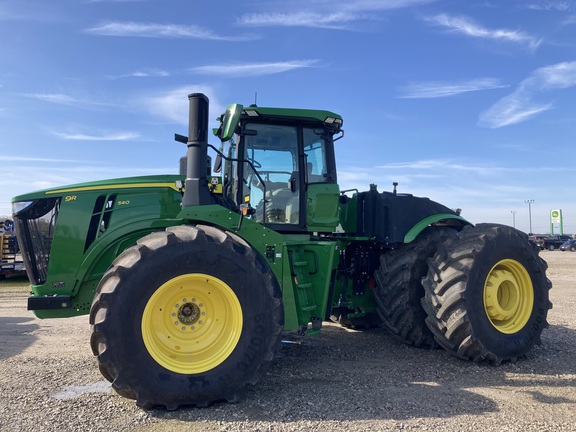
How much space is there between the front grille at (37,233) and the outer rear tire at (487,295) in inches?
172

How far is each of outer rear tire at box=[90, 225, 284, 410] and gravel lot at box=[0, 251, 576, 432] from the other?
259 millimetres

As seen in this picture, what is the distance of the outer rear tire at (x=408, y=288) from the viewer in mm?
6324

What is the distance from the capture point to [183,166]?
20.2 ft

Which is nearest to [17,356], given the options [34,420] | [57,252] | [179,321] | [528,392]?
[57,252]

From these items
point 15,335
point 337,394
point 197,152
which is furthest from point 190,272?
Answer: point 15,335

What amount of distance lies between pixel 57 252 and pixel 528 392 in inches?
202

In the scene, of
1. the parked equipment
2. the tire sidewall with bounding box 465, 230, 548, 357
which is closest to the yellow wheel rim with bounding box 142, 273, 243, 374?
the tire sidewall with bounding box 465, 230, 548, 357

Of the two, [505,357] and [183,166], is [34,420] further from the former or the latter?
[505,357]

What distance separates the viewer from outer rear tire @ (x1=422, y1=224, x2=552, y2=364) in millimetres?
5645

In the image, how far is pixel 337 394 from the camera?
189 inches

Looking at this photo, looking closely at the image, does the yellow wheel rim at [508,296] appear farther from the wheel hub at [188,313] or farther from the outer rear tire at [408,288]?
the wheel hub at [188,313]

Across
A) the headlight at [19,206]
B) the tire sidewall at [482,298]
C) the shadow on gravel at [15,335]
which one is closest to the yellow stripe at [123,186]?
the headlight at [19,206]

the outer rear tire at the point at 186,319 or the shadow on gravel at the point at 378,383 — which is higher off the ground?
the outer rear tire at the point at 186,319

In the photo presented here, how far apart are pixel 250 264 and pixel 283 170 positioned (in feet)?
5.94
